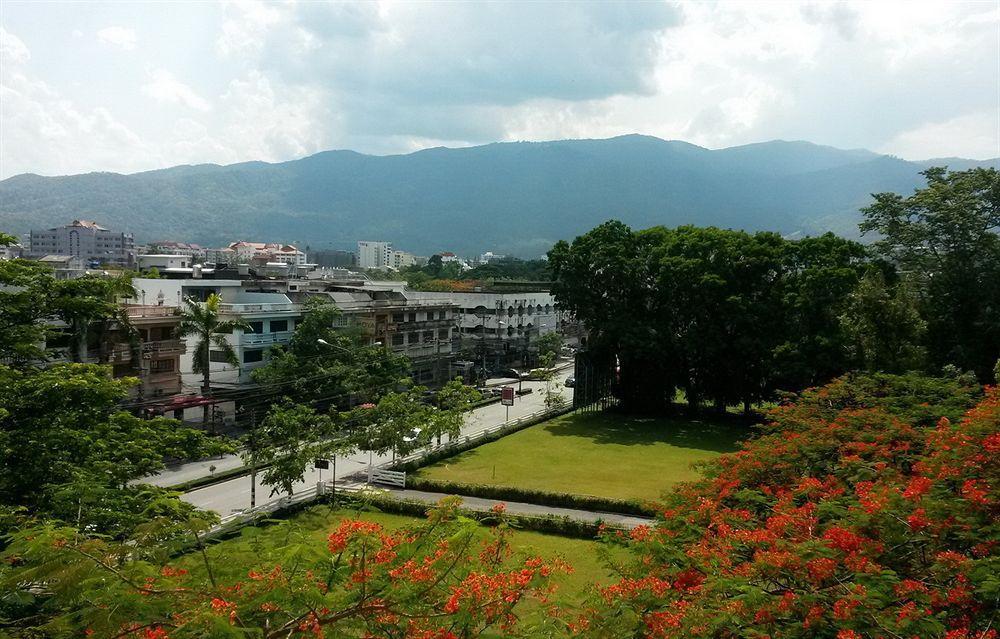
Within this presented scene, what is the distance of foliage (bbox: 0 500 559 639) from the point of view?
573 cm

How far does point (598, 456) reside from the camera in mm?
29281

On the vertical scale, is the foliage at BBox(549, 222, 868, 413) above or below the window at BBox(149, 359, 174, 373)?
above

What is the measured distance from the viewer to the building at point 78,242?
149 metres

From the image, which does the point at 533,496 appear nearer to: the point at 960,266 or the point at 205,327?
the point at 205,327

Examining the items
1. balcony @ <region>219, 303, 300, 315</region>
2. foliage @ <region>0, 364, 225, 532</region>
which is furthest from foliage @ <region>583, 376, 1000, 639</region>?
balcony @ <region>219, 303, 300, 315</region>

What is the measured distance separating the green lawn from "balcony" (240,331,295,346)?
12.7 meters

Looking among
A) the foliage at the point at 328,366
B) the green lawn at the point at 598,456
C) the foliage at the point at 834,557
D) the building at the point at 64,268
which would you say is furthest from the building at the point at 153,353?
the foliage at the point at 834,557

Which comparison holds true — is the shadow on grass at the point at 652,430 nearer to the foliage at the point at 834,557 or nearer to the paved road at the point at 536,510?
the paved road at the point at 536,510

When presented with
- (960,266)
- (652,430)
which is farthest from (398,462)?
(960,266)

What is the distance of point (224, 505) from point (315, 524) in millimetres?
4418


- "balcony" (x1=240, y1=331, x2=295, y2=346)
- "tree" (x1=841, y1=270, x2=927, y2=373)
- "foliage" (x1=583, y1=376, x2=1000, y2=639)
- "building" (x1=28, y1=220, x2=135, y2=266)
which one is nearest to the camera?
"foliage" (x1=583, y1=376, x2=1000, y2=639)

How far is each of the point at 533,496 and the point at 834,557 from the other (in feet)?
50.4

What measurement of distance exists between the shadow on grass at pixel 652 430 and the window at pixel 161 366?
17720 mm

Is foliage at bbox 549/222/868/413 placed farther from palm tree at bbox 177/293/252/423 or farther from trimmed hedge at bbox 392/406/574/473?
palm tree at bbox 177/293/252/423
